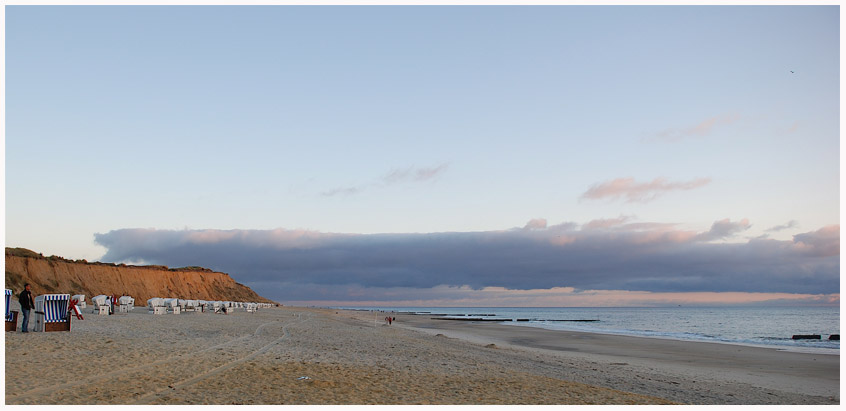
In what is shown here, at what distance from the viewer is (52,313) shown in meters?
19.8

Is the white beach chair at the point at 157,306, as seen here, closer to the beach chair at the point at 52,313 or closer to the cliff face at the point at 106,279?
the beach chair at the point at 52,313

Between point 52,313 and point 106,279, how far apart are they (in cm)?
6941

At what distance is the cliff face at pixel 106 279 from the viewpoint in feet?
208

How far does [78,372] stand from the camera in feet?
37.8

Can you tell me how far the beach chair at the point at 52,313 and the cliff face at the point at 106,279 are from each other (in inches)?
1732

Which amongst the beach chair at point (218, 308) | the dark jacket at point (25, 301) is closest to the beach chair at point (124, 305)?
the beach chair at point (218, 308)

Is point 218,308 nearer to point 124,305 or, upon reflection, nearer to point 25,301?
point 124,305

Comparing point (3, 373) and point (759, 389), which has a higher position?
point (3, 373)

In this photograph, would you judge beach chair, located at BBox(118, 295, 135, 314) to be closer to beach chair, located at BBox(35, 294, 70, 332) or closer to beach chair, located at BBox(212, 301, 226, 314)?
beach chair, located at BBox(212, 301, 226, 314)

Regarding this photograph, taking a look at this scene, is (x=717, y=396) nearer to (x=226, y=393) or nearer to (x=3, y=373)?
(x=226, y=393)

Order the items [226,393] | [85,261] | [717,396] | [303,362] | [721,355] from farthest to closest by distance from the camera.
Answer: [85,261] → [721,355] → [303,362] → [717,396] → [226,393]

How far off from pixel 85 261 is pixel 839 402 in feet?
283

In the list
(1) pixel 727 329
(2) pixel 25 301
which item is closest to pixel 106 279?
(2) pixel 25 301

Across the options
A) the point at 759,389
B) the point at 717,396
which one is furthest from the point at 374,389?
the point at 759,389
